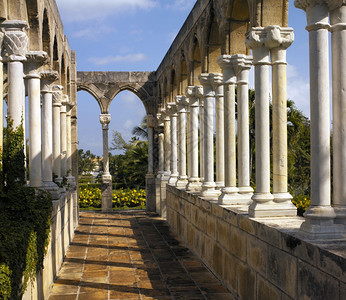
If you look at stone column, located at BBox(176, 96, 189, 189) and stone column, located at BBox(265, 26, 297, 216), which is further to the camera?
stone column, located at BBox(176, 96, 189, 189)

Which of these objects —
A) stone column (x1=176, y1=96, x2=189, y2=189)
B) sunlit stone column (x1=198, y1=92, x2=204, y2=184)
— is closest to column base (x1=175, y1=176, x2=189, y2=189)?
stone column (x1=176, y1=96, x2=189, y2=189)

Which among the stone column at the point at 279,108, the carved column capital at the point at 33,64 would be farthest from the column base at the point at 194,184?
the stone column at the point at 279,108

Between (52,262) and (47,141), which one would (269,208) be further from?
(47,141)

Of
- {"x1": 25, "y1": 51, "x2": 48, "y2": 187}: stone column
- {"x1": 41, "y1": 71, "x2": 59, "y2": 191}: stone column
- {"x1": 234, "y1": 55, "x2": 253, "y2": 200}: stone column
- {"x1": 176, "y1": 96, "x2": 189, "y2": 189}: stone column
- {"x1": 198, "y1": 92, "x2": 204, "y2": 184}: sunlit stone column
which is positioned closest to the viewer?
{"x1": 234, "y1": 55, "x2": 253, "y2": 200}: stone column

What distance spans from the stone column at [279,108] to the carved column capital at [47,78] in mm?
4555

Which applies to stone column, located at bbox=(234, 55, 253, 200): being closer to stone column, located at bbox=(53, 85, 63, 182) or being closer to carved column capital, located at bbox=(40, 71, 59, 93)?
carved column capital, located at bbox=(40, 71, 59, 93)

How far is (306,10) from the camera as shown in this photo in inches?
174

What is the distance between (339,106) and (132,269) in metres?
4.96

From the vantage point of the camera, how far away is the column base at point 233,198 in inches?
285

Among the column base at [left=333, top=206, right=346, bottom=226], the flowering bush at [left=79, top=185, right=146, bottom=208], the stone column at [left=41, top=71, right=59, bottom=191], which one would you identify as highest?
the stone column at [left=41, top=71, right=59, bottom=191]

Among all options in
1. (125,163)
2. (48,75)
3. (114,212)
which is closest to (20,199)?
(48,75)

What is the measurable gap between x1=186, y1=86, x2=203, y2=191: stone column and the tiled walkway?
1321 millimetres

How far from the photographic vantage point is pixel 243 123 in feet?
23.7

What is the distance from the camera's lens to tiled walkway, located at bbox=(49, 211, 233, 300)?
676cm
